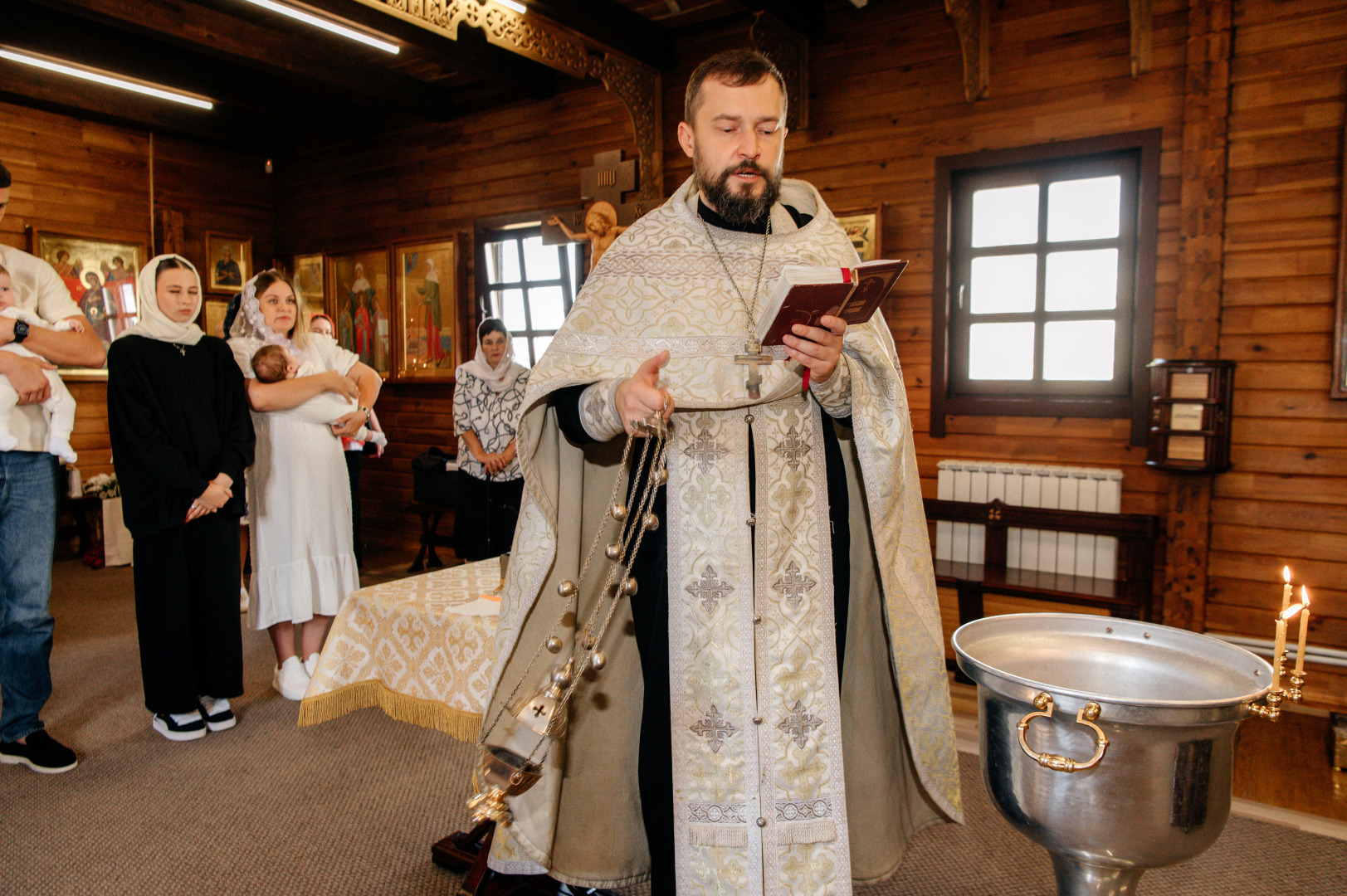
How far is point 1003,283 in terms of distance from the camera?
4719 mm

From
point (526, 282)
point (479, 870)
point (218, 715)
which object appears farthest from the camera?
point (526, 282)

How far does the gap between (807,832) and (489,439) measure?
400 centimetres

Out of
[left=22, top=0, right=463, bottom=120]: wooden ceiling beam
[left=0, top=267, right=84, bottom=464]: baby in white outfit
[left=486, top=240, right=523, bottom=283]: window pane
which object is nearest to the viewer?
[left=0, top=267, right=84, bottom=464]: baby in white outfit

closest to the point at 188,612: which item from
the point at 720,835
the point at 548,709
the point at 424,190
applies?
the point at 548,709

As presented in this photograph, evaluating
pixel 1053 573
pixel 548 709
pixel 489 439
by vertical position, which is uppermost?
pixel 489 439

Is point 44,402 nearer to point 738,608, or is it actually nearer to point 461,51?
point 738,608

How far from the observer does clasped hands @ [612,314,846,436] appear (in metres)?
1.34

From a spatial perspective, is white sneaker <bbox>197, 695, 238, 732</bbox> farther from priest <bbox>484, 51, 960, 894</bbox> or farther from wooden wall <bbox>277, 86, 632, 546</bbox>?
wooden wall <bbox>277, 86, 632, 546</bbox>

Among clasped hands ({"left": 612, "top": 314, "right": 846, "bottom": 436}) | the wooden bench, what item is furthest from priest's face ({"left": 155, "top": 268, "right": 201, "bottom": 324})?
the wooden bench

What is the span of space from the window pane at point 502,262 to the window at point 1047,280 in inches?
139

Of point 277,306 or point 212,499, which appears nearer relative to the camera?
point 212,499

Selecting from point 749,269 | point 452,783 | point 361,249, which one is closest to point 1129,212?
point 749,269

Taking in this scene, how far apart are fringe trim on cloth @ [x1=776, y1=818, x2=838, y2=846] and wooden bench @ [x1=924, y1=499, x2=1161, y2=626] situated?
2816 millimetres

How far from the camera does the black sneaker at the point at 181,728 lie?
3365mm
